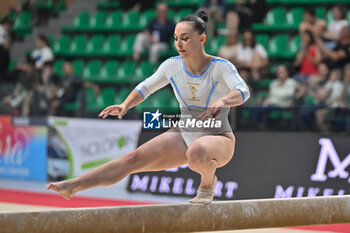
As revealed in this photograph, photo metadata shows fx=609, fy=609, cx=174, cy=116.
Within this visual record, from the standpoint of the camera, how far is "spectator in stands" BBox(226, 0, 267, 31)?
31.1 ft

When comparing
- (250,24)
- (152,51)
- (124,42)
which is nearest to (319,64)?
(250,24)

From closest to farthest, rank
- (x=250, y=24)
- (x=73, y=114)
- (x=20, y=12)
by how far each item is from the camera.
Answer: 1. (x=73, y=114)
2. (x=250, y=24)
3. (x=20, y=12)

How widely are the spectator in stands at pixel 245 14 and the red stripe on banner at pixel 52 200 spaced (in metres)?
3.24

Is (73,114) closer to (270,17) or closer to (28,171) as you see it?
(28,171)

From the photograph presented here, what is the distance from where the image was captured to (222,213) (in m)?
4.01

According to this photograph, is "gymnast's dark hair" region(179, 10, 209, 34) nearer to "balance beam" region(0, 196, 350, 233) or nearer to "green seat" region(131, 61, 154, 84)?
"balance beam" region(0, 196, 350, 233)

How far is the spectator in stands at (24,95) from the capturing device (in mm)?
9461

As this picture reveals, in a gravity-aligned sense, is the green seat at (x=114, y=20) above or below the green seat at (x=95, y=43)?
above

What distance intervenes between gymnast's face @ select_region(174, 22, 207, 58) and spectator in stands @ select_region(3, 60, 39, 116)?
5947 millimetres

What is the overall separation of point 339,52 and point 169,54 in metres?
2.85

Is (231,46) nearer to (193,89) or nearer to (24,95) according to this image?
(24,95)

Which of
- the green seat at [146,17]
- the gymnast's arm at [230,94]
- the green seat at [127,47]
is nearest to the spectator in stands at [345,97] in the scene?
the gymnast's arm at [230,94]

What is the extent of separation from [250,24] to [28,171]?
14.0 feet

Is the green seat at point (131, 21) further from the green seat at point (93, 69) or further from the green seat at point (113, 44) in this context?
the green seat at point (93, 69)
